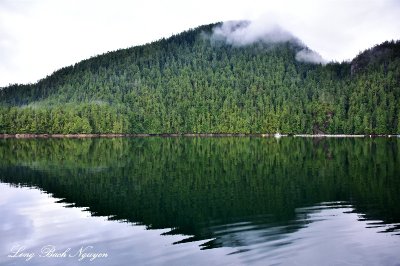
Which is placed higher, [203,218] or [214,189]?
[214,189]

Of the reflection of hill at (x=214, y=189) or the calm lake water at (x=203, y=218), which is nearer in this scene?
the calm lake water at (x=203, y=218)

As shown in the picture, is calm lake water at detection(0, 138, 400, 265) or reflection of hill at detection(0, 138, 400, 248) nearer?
calm lake water at detection(0, 138, 400, 265)

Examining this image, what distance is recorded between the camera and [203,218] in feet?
77.6

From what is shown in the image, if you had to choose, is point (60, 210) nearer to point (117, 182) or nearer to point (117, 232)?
Result: point (117, 232)

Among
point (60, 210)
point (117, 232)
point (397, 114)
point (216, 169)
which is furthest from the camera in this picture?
point (397, 114)

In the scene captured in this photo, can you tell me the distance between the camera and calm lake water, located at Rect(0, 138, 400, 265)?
17656 mm

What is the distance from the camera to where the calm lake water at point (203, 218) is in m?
17.7

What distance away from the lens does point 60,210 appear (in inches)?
1059

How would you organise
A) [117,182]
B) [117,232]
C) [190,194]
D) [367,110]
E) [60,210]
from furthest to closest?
1. [367,110]
2. [117,182]
3. [190,194]
4. [60,210]
5. [117,232]

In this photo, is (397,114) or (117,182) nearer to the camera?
(117,182)

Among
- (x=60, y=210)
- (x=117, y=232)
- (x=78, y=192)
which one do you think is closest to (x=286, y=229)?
(x=117, y=232)

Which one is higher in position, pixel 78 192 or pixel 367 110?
pixel 367 110

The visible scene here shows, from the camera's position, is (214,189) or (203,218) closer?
(203,218)

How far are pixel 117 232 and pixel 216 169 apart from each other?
25.6 m
